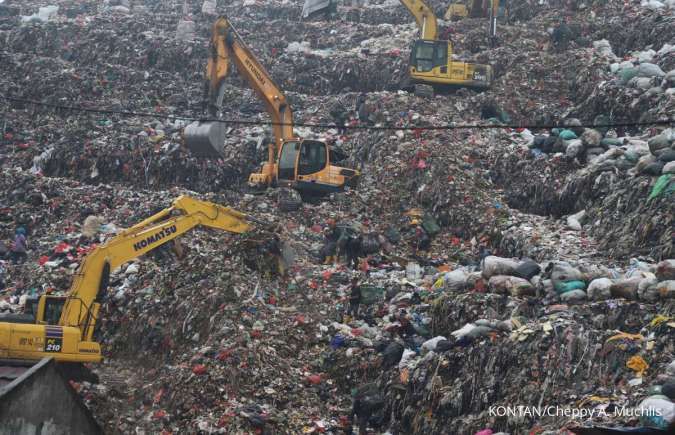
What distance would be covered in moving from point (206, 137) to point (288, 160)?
167 centimetres

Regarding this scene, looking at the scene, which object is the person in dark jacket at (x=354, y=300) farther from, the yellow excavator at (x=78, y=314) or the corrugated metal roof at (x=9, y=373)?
the corrugated metal roof at (x=9, y=373)

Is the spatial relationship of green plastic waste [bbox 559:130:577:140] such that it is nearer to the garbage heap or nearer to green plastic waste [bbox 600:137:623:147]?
green plastic waste [bbox 600:137:623:147]

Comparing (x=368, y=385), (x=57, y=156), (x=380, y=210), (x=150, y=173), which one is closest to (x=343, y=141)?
(x=380, y=210)

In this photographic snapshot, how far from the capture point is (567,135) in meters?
15.2

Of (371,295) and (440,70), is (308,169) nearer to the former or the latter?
(371,295)

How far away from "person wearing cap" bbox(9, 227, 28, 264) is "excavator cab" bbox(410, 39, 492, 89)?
364 inches

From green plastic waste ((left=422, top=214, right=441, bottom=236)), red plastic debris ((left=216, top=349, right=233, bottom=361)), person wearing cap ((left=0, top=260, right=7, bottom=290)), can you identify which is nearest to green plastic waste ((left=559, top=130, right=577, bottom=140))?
green plastic waste ((left=422, top=214, right=441, bottom=236))

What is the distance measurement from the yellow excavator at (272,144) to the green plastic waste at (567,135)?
3887 mm

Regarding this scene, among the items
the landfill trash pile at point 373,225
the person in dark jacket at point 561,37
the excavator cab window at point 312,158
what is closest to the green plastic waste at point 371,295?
the landfill trash pile at point 373,225

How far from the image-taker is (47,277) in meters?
12.5

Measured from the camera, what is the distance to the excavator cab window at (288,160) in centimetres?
1479

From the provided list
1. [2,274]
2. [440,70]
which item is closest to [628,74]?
[440,70]

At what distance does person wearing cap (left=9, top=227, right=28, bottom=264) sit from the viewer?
13.4 metres

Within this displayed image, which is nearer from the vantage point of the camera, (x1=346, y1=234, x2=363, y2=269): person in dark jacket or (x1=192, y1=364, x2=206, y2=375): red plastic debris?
(x1=192, y1=364, x2=206, y2=375): red plastic debris
